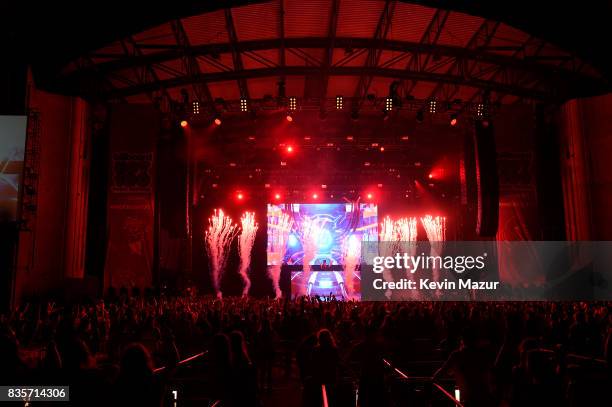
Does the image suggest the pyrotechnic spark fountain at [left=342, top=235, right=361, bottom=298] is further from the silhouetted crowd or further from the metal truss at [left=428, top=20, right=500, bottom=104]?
the silhouetted crowd

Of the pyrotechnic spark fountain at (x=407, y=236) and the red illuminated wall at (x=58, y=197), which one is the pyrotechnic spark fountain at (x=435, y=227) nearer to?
the pyrotechnic spark fountain at (x=407, y=236)

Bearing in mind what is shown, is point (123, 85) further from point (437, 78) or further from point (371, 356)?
point (371, 356)

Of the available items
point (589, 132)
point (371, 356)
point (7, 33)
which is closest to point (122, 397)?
point (371, 356)

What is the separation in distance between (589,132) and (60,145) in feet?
56.9

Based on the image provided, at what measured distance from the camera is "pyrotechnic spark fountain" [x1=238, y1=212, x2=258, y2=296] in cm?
3158

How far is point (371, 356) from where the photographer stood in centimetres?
571

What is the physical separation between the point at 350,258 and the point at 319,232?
239 centimetres

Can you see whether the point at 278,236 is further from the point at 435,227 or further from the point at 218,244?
the point at 435,227

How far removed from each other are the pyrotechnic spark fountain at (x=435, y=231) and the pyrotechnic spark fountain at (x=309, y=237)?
19.9 ft

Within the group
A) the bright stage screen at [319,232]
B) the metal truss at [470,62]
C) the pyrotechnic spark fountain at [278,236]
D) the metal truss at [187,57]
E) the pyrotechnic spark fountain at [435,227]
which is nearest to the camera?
the metal truss at [187,57]

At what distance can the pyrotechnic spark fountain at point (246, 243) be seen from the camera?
31.6 meters

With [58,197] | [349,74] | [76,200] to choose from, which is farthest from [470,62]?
[58,197]

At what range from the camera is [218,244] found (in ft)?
107

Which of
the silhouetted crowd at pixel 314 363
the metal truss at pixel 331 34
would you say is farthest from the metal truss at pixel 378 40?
the silhouetted crowd at pixel 314 363
